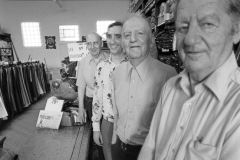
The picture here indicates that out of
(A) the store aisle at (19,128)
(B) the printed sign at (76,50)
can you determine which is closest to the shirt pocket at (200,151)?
(B) the printed sign at (76,50)

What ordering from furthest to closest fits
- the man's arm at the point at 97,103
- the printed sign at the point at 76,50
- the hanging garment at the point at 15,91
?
the hanging garment at the point at 15,91 → the printed sign at the point at 76,50 → the man's arm at the point at 97,103

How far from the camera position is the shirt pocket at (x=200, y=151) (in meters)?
0.53

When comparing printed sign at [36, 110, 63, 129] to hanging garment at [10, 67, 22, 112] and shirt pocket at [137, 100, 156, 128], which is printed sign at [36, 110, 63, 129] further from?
hanging garment at [10, 67, 22, 112]

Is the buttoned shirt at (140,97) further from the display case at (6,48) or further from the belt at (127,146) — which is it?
the display case at (6,48)

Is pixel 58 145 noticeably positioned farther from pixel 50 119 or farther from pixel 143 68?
pixel 143 68

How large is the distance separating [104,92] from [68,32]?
8.44 m

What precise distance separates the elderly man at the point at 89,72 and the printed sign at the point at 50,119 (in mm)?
265

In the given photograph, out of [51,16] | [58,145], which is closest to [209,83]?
[58,145]

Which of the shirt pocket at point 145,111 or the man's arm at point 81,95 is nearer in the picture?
the shirt pocket at point 145,111

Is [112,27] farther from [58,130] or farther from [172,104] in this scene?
[58,130]

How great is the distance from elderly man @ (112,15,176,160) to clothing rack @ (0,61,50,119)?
343 centimetres

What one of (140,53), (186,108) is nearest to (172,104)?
(186,108)

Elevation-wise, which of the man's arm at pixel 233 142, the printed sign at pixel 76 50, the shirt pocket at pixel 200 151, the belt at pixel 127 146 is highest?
the printed sign at pixel 76 50

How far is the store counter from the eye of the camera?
1.47 meters
